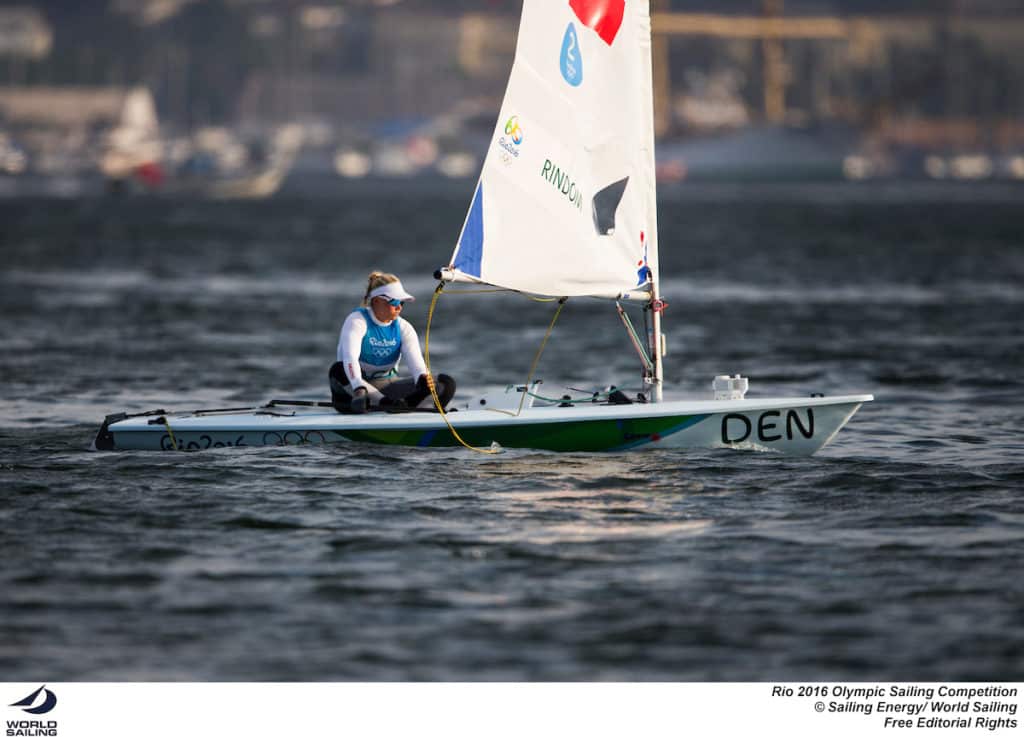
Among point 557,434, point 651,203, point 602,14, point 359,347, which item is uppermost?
point 602,14

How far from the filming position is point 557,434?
19.9 metres

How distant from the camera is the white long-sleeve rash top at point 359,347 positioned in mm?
19469

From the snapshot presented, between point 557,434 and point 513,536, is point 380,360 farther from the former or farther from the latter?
point 513,536

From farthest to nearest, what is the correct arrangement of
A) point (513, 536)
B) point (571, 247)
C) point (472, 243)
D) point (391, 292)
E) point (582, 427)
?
point (571, 247), point (472, 243), point (582, 427), point (391, 292), point (513, 536)

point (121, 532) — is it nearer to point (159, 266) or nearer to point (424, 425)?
point (424, 425)

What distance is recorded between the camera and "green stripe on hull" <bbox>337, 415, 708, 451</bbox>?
19797mm

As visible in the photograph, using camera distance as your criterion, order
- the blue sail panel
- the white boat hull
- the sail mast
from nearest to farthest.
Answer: the white boat hull, the blue sail panel, the sail mast

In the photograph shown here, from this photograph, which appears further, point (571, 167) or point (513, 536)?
point (571, 167)

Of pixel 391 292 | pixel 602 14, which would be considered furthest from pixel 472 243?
pixel 602 14

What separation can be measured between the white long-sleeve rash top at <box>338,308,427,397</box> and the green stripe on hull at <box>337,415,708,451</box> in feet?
1.88

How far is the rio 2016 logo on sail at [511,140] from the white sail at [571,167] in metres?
0.01

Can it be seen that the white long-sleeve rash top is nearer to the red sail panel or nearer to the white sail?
the white sail

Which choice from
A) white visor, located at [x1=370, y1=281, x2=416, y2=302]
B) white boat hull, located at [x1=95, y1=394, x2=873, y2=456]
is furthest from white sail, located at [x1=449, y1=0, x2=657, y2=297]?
white boat hull, located at [x1=95, y1=394, x2=873, y2=456]

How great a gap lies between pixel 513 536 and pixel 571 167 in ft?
18.4
